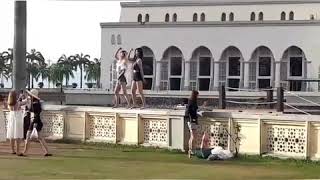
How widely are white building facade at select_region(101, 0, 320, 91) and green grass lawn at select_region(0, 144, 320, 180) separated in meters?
53.0

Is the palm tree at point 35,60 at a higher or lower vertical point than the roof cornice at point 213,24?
lower

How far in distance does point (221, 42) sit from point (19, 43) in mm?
55545

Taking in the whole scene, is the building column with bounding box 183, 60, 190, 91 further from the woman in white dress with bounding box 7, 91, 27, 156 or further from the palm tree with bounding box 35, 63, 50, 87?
the woman in white dress with bounding box 7, 91, 27, 156

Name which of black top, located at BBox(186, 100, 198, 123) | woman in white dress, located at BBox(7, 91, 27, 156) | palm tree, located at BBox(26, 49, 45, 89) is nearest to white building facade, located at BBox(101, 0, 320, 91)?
palm tree, located at BBox(26, 49, 45, 89)

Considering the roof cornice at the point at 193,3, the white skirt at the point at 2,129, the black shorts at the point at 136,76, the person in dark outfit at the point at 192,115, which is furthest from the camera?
the roof cornice at the point at 193,3

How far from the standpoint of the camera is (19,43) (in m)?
20.2

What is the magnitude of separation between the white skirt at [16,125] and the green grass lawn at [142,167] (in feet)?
1.81

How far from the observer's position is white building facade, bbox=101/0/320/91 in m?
71.7

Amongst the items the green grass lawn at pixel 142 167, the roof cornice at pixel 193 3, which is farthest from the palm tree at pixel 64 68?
the green grass lawn at pixel 142 167

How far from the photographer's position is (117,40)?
258 ft

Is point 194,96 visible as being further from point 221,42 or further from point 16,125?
point 221,42

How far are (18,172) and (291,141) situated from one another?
6623mm

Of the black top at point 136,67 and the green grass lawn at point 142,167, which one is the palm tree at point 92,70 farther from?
the green grass lawn at point 142,167

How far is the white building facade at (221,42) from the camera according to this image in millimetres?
71688
